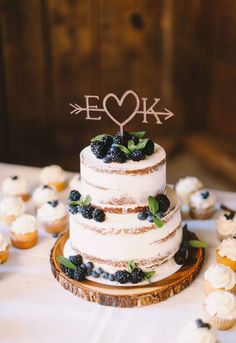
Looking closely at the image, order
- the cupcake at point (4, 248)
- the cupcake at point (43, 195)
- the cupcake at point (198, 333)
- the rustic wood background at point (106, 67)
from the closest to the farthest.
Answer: the cupcake at point (198, 333) < the cupcake at point (4, 248) < the cupcake at point (43, 195) < the rustic wood background at point (106, 67)

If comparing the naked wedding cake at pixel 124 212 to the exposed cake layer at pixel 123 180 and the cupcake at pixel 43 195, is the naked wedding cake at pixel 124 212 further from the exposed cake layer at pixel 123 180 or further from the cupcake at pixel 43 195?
the cupcake at pixel 43 195

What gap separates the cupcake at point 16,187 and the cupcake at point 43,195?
124 millimetres

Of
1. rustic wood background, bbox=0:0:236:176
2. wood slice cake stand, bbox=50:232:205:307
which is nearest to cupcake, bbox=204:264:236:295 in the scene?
wood slice cake stand, bbox=50:232:205:307

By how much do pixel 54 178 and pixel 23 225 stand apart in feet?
2.21

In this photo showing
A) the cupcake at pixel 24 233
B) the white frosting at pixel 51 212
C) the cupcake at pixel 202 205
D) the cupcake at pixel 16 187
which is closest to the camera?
the cupcake at pixel 24 233

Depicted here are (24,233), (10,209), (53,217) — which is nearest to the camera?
(24,233)

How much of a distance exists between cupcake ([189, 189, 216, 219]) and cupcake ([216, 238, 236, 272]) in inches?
18.4

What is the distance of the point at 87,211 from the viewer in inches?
102

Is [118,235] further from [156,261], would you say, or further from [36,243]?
[36,243]

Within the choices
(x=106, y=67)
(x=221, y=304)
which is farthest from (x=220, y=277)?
(x=106, y=67)

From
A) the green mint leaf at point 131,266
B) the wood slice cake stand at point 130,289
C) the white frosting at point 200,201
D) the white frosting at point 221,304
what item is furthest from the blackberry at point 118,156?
the white frosting at point 200,201

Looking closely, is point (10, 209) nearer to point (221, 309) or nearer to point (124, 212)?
point (124, 212)

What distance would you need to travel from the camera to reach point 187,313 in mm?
2482

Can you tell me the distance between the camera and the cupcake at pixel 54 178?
142 inches
